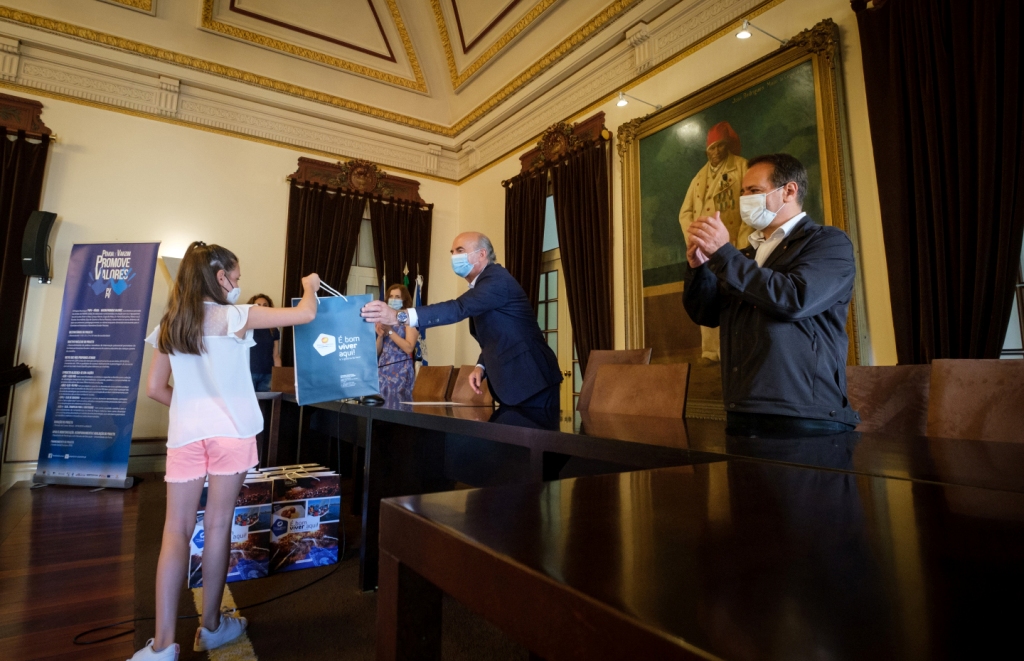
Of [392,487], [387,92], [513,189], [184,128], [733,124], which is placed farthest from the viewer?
[387,92]

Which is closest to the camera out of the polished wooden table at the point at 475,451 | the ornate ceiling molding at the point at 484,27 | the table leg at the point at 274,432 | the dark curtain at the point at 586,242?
the polished wooden table at the point at 475,451

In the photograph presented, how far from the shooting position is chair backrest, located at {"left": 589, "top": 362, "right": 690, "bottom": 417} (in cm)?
207

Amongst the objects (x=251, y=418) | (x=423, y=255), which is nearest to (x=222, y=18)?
(x=423, y=255)

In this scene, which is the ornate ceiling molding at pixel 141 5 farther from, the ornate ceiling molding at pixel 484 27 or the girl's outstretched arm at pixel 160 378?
the girl's outstretched arm at pixel 160 378

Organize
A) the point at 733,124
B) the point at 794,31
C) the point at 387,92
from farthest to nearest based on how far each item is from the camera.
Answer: the point at 387,92, the point at 733,124, the point at 794,31

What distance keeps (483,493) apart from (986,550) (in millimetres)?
361

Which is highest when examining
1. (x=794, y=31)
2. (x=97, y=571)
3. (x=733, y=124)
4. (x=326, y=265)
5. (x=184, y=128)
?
(x=184, y=128)

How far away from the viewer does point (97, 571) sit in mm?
2459

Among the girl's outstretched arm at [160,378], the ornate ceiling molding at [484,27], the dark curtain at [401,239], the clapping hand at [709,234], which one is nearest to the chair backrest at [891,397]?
the clapping hand at [709,234]

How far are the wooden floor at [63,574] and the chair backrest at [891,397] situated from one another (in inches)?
103

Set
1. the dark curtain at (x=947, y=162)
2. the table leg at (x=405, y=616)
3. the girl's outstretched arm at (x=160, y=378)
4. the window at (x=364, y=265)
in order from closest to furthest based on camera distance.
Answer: the table leg at (x=405, y=616), the girl's outstretched arm at (x=160, y=378), the dark curtain at (x=947, y=162), the window at (x=364, y=265)

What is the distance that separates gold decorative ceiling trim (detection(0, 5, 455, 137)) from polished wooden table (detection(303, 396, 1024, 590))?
519 centimetres

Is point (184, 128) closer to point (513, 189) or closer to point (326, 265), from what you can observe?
point (326, 265)

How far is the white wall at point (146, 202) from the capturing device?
5.14m
